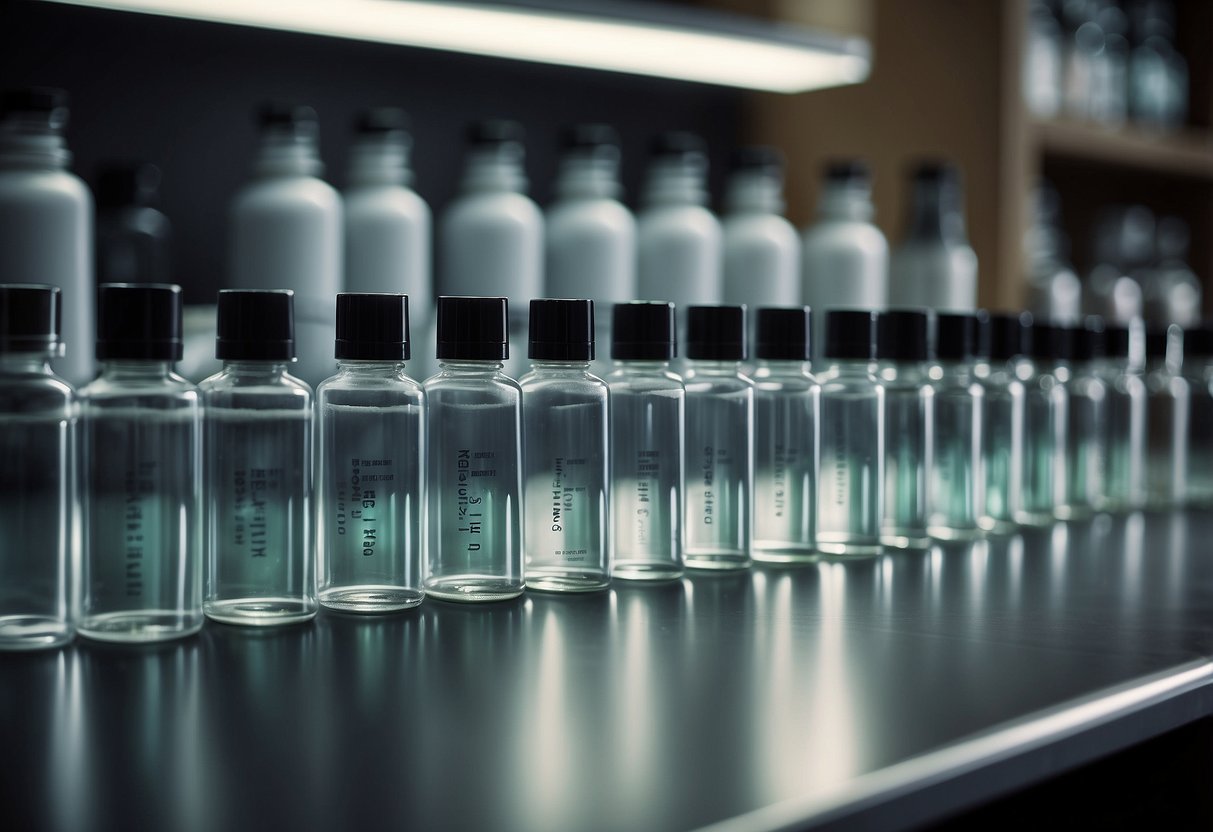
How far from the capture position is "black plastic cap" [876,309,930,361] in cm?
105

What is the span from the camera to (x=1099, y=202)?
2711mm

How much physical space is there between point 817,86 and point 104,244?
3.60 ft

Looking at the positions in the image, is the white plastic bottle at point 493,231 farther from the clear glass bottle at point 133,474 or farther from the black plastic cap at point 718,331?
the clear glass bottle at point 133,474

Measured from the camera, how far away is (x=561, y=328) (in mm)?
835

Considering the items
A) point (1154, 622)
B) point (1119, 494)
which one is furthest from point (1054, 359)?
point (1154, 622)

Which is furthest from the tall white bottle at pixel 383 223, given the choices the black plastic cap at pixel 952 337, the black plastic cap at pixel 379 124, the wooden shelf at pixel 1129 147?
the wooden shelf at pixel 1129 147

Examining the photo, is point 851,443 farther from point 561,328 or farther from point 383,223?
point 383,223

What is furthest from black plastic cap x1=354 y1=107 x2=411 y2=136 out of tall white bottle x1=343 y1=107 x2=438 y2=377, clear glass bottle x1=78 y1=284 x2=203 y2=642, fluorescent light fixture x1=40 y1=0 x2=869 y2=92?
clear glass bottle x1=78 y1=284 x2=203 y2=642

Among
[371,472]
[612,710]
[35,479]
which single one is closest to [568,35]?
[371,472]

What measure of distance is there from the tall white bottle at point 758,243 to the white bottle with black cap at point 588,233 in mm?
147

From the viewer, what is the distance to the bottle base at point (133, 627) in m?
0.70

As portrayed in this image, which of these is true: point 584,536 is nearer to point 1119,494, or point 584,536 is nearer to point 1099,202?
point 1119,494

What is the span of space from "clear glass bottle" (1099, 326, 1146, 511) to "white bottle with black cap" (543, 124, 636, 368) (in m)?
0.54

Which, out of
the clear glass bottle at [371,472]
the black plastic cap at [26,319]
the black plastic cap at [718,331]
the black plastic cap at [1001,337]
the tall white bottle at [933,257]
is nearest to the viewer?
the black plastic cap at [26,319]
